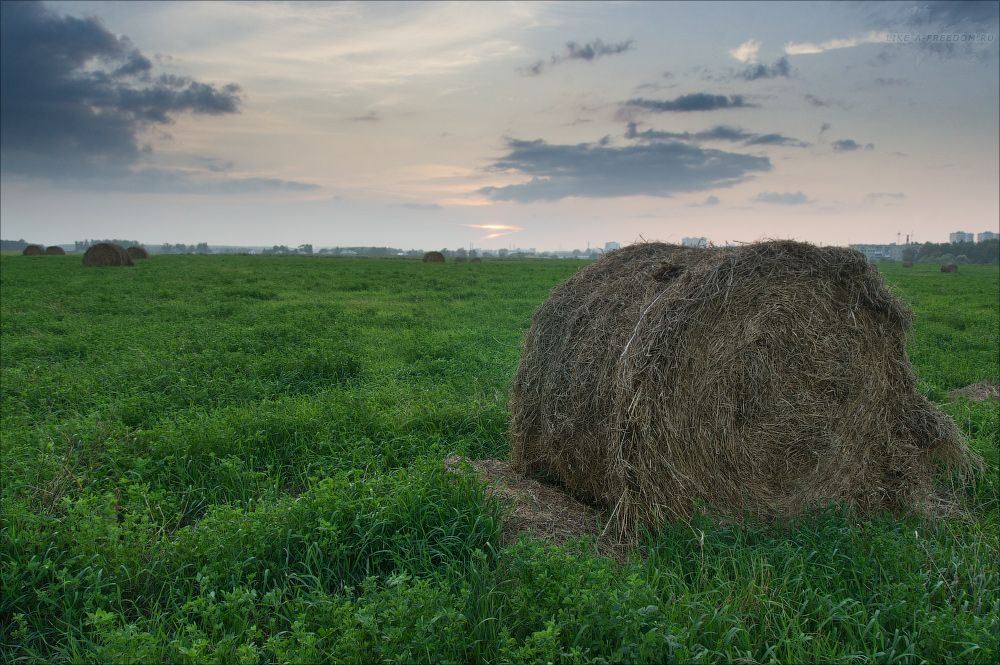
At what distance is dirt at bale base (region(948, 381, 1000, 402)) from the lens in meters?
9.06

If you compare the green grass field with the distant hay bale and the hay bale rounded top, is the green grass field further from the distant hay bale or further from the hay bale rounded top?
the hay bale rounded top

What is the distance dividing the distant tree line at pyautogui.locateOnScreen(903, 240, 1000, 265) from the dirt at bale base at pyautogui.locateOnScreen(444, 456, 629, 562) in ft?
284

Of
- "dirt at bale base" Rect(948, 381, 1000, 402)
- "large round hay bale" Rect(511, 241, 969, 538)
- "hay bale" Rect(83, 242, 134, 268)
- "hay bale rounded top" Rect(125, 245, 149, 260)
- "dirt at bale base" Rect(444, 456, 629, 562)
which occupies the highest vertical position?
"hay bale rounded top" Rect(125, 245, 149, 260)

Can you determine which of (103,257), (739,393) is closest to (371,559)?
(739,393)

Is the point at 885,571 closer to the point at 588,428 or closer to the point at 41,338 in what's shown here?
the point at 588,428

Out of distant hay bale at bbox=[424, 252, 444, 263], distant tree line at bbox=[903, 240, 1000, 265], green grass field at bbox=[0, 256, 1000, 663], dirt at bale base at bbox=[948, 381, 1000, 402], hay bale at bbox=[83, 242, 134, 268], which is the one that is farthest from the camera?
distant tree line at bbox=[903, 240, 1000, 265]

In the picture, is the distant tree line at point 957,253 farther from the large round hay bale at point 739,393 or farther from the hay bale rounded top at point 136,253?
the large round hay bale at point 739,393

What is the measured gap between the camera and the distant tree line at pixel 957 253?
86.4m

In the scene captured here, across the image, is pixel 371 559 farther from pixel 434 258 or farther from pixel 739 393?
pixel 434 258

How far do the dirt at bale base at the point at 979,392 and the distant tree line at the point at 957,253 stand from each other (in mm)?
79198

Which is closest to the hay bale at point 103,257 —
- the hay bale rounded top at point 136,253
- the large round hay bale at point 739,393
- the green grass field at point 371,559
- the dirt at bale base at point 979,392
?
the hay bale rounded top at point 136,253

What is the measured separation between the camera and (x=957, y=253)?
96562mm

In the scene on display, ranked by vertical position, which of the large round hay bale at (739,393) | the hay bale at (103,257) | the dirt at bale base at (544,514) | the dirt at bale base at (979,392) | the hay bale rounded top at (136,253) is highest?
the hay bale rounded top at (136,253)

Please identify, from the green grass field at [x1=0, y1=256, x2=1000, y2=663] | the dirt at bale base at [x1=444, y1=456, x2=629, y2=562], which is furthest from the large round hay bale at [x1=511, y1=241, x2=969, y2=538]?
the green grass field at [x1=0, y1=256, x2=1000, y2=663]
